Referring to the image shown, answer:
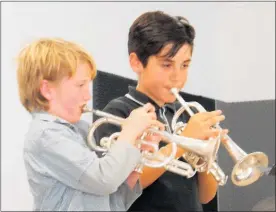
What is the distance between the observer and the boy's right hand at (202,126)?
768 millimetres

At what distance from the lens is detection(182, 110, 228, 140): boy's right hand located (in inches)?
30.2

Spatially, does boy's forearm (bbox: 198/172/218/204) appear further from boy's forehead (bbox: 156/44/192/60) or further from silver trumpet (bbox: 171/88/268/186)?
boy's forehead (bbox: 156/44/192/60)

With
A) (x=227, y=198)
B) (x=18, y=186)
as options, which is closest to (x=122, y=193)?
(x=18, y=186)

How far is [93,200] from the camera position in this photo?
696 millimetres

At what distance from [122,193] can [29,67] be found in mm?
246

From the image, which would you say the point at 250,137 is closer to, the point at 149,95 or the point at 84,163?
the point at 149,95

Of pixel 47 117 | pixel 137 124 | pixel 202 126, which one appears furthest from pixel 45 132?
pixel 202 126

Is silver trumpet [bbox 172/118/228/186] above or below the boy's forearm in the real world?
above

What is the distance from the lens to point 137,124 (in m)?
0.70

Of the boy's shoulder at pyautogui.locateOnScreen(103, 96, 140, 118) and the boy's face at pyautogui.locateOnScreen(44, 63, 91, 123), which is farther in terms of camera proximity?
the boy's shoulder at pyautogui.locateOnScreen(103, 96, 140, 118)

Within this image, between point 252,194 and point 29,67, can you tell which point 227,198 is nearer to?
point 252,194

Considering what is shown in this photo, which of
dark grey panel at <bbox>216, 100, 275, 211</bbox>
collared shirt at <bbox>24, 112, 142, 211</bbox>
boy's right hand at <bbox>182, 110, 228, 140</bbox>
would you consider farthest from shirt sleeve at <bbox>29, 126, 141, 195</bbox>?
dark grey panel at <bbox>216, 100, 275, 211</bbox>

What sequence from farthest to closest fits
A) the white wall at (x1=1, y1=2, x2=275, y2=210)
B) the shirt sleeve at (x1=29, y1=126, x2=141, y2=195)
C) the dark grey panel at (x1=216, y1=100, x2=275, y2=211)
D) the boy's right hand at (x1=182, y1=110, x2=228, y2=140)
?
1. the dark grey panel at (x1=216, y1=100, x2=275, y2=211)
2. the white wall at (x1=1, y1=2, x2=275, y2=210)
3. the boy's right hand at (x1=182, y1=110, x2=228, y2=140)
4. the shirt sleeve at (x1=29, y1=126, x2=141, y2=195)

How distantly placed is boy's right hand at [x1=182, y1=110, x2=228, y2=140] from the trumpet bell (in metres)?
0.10
